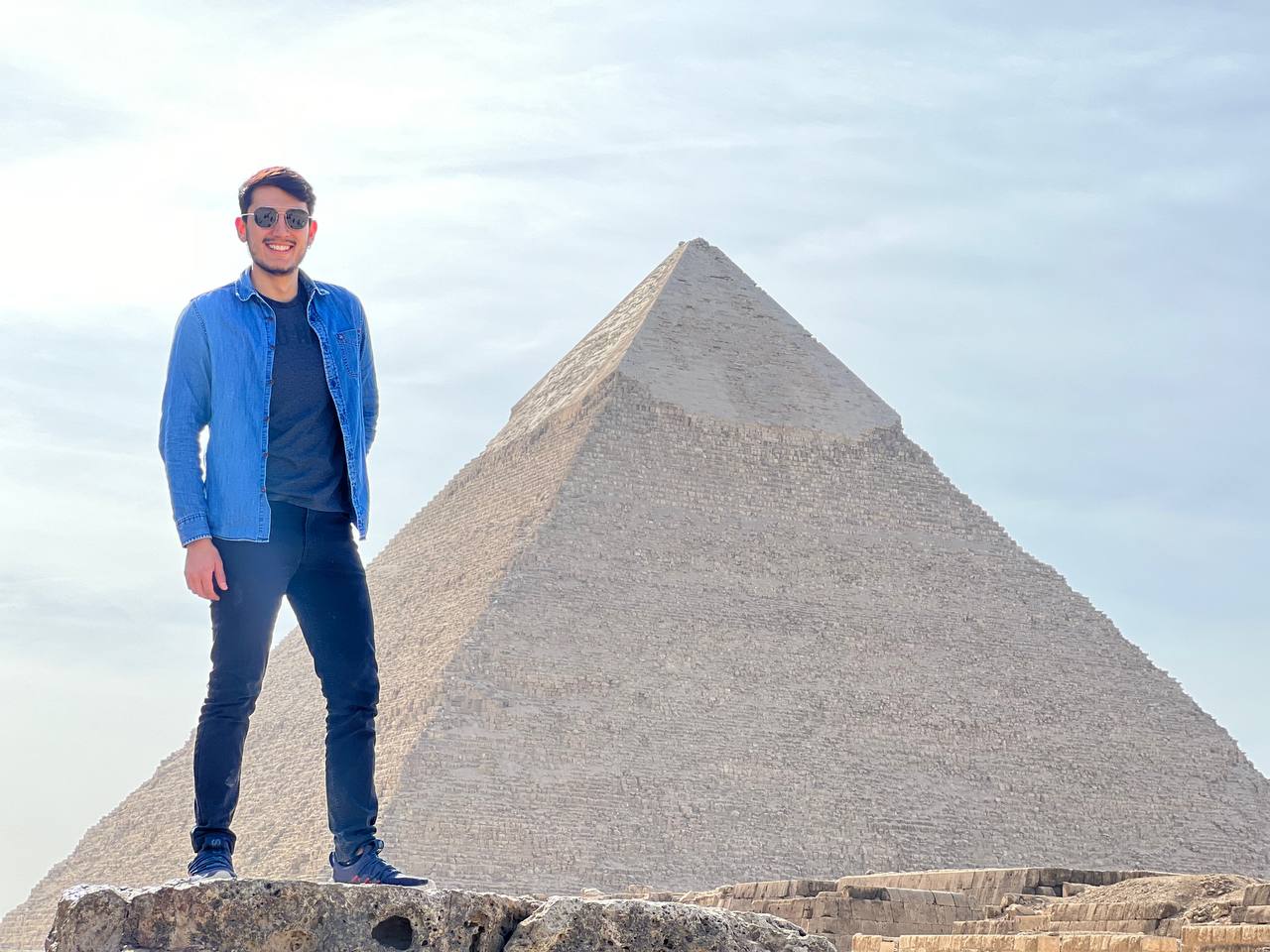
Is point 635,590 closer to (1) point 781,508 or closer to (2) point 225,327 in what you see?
(1) point 781,508

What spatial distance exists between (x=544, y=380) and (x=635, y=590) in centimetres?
1142

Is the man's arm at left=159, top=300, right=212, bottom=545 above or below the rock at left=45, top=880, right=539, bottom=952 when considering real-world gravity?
above

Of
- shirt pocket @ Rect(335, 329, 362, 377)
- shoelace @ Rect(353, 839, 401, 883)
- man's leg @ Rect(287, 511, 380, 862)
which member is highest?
shirt pocket @ Rect(335, 329, 362, 377)

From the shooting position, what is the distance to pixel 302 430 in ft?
15.0

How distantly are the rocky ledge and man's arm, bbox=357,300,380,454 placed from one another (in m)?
1.35

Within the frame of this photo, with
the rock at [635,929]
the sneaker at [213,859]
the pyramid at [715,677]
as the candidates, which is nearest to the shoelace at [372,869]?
the sneaker at [213,859]

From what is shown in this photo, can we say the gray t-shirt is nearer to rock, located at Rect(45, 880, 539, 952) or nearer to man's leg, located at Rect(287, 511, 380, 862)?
man's leg, located at Rect(287, 511, 380, 862)

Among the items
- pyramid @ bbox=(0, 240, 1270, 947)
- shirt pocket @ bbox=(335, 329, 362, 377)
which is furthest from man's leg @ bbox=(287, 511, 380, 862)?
pyramid @ bbox=(0, 240, 1270, 947)

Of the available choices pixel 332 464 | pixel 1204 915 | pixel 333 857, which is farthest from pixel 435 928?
pixel 1204 915

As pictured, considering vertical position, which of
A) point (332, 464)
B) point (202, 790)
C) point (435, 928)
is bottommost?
point (435, 928)

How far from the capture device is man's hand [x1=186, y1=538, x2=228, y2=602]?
4.40m

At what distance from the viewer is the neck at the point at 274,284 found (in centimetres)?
461

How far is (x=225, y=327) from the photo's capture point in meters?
4.54

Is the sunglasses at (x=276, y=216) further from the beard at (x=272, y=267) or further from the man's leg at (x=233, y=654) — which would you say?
the man's leg at (x=233, y=654)
